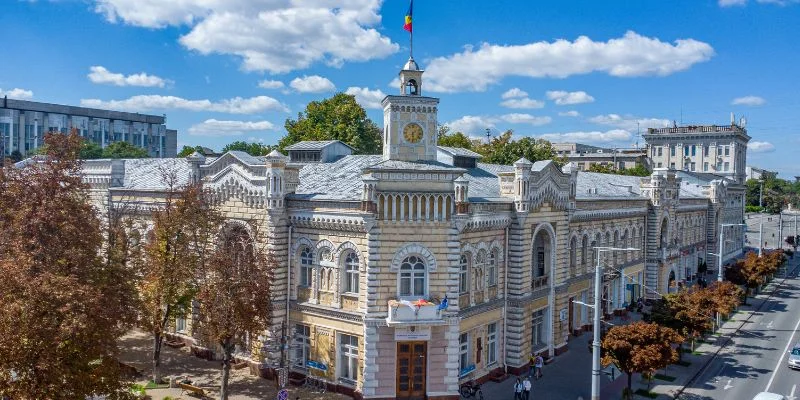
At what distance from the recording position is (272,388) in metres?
34.1

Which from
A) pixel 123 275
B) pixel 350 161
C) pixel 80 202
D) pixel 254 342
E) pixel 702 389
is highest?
pixel 350 161

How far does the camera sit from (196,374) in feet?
121

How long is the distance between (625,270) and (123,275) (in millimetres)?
41957

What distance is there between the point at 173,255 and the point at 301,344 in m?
8.74

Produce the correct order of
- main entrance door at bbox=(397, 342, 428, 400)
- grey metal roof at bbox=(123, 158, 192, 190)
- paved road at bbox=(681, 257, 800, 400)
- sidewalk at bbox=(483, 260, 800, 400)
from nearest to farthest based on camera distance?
main entrance door at bbox=(397, 342, 428, 400) < sidewalk at bbox=(483, 260, 800, 400) < paved road at bbox=(681, 257, 800, 400) < grey metal roof at bbox=(123, 158, 192, 190)

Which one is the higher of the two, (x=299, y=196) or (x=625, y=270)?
(x=299, y=196)

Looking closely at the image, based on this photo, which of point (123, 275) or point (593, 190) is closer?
point (123, 275)

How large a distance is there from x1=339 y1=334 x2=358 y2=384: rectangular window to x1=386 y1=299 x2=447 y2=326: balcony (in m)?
3.17

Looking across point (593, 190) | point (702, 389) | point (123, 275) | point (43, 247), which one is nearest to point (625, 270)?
point (593, 190)

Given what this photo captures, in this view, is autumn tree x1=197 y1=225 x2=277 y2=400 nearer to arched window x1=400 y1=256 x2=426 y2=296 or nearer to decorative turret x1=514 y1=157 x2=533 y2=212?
arched window x1=400 y1=256 x2=426 y2=296

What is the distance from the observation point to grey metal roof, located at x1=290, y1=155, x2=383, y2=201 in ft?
112

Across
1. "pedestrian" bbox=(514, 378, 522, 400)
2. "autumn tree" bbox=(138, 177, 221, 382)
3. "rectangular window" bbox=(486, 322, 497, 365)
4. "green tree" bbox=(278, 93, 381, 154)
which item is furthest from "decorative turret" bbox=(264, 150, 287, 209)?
"green tree" bbox=(278, 93, 381, 154)

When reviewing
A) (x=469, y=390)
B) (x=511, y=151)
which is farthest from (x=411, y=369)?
(x=511, y=151)

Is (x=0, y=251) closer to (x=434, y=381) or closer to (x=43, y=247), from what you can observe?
(x=43, y=247)
